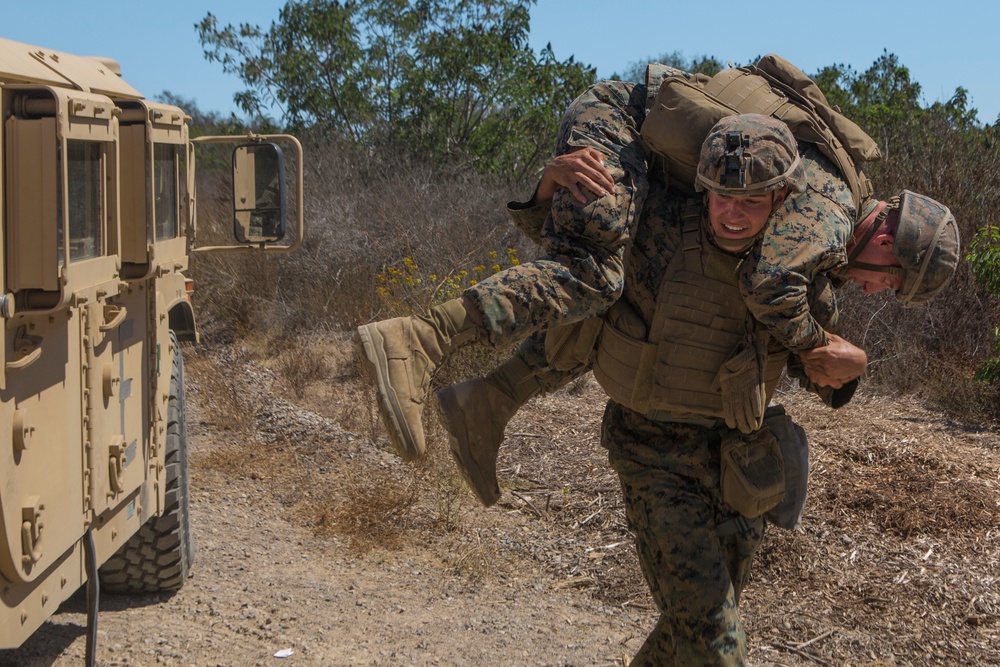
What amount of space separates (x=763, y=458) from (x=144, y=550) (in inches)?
115

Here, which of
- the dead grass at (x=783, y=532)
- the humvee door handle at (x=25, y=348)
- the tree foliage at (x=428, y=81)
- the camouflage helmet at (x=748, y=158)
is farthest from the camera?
the tree foliage at (x=428, y=81)

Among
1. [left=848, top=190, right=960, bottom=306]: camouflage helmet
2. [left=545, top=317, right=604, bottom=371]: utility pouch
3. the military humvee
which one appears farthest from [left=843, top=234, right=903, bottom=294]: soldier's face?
the military humvee

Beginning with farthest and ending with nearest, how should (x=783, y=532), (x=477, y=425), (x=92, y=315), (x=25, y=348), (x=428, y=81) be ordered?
(x=428, y=81) < (x=783, y=532) < (x=477, y=425) < (x=92, y=315) < (x=25, y=348)

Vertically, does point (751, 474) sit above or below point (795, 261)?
below

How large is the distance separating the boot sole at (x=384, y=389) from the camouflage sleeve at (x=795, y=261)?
102 cm

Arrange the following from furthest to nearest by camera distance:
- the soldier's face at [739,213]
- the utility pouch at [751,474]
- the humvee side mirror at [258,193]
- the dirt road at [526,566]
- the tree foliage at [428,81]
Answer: the tree foliage at [428,81], the dirt road at [526,566], the humvee side mirror at [258,193], the utility pouch at [751,474], the soldier's face at [739,213]

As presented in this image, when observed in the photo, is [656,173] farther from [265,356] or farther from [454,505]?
[265,356]

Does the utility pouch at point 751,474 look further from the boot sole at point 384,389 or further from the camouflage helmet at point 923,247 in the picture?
the boot sole at point 384,389

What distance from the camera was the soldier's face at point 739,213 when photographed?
300 cm

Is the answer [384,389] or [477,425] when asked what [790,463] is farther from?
[384,389]

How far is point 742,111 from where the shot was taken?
323cm

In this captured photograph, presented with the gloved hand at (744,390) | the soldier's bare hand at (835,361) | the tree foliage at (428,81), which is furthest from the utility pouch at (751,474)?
the tree foliage at (428,81)

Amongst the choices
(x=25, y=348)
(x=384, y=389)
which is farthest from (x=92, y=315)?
(x=384, y=389)

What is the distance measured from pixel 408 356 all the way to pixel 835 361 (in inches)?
48.5
